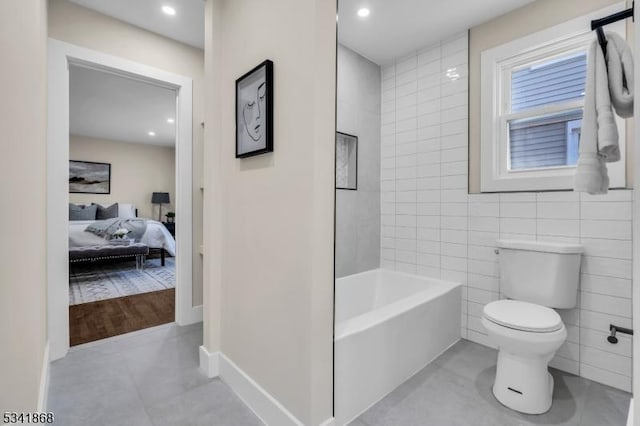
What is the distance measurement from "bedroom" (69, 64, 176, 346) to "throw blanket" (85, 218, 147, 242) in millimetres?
14

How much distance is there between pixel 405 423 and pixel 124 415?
1.38 meters

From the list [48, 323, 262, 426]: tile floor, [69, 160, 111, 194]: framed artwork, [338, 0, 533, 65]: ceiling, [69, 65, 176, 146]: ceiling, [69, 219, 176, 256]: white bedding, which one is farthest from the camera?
[69, 160, 111, 194]: framed artwork

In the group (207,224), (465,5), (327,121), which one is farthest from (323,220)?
(465,5)

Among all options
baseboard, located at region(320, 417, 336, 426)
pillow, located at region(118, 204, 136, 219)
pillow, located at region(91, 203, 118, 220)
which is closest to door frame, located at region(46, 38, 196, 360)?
baseboard, located at region(320, 417, 336, 426)

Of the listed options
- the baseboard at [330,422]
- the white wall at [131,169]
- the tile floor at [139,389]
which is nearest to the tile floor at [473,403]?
the baseboard at [330,422]

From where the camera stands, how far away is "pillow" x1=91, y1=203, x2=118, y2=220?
20.0ft

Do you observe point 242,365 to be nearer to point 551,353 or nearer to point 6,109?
point 6,109

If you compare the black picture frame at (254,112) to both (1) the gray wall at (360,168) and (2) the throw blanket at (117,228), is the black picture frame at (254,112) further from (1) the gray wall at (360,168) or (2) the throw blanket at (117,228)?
(2) the throw blanket at (117,228)

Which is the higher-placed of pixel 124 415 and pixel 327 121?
pixel 327 121

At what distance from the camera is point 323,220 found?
130 centimetres

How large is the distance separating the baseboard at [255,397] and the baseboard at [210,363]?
0.03m

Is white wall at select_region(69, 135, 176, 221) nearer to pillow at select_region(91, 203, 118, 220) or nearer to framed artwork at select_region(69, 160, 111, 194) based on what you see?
framed artwork at select_region(69, 160, 111, 194)

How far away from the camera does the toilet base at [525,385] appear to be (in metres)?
1.58

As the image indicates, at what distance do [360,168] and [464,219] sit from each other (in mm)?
971
